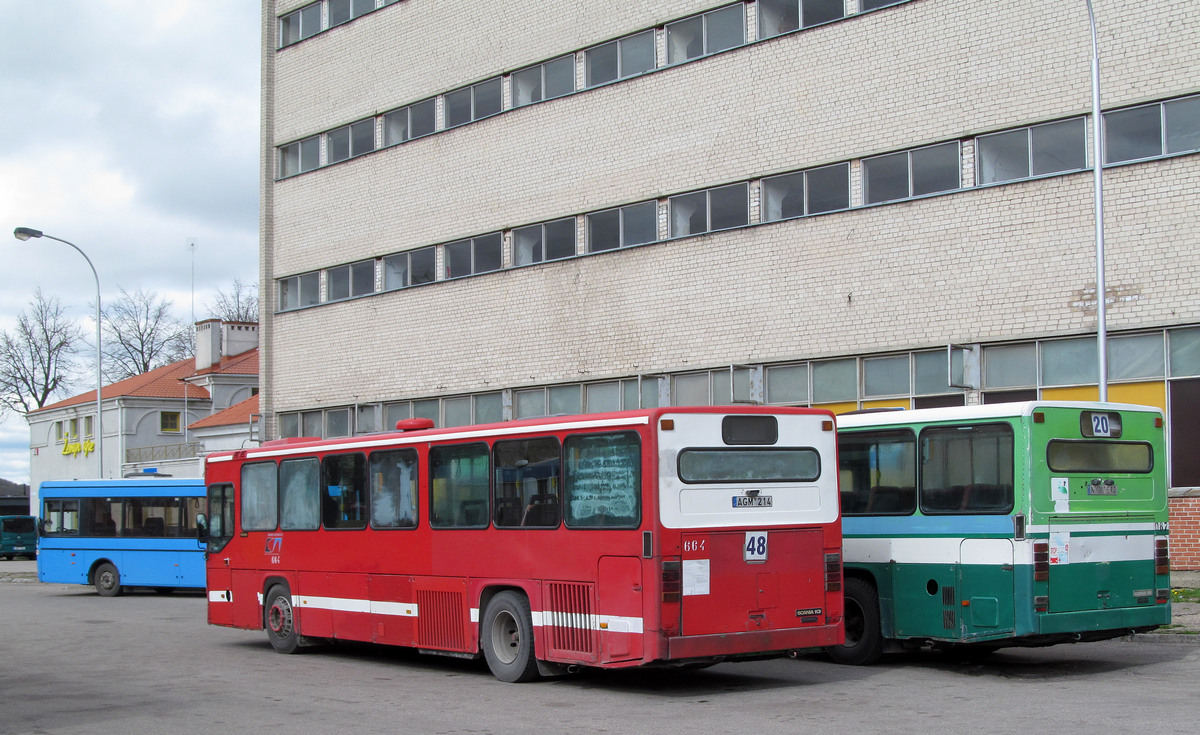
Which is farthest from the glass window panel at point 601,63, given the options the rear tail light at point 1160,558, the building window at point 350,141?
the rear tail light at point 1160,558

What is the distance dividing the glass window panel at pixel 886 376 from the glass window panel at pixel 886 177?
314cm

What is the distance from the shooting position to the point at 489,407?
1302 inches

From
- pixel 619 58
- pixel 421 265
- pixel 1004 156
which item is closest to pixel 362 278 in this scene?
pixel 421 265

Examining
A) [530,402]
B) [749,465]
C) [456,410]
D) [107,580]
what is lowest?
[107,580]

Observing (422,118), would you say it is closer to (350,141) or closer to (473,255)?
(350,141)

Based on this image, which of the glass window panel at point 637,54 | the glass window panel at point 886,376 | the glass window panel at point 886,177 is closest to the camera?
the glass window panel at point 886,376

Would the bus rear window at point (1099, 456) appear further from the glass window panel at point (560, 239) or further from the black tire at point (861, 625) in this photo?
the glass window panel at point (560, 239)

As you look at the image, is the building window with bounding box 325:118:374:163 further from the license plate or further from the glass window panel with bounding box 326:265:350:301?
the license plate

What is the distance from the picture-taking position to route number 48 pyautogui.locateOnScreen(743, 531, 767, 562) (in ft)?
38.8

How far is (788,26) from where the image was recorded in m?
27.0

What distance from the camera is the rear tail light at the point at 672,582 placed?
1119 centimetres

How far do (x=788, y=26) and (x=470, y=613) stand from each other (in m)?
17.5

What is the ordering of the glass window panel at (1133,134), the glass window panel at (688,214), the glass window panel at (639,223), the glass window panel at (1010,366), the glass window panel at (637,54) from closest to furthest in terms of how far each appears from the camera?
the glass window panel at (1133,134), the glass window panel at (1010,366), the glass window panel at (688,214), the glass window panel at (639,223), the glass window panel at (637,54)

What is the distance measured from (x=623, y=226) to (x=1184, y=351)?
12.9 metres
